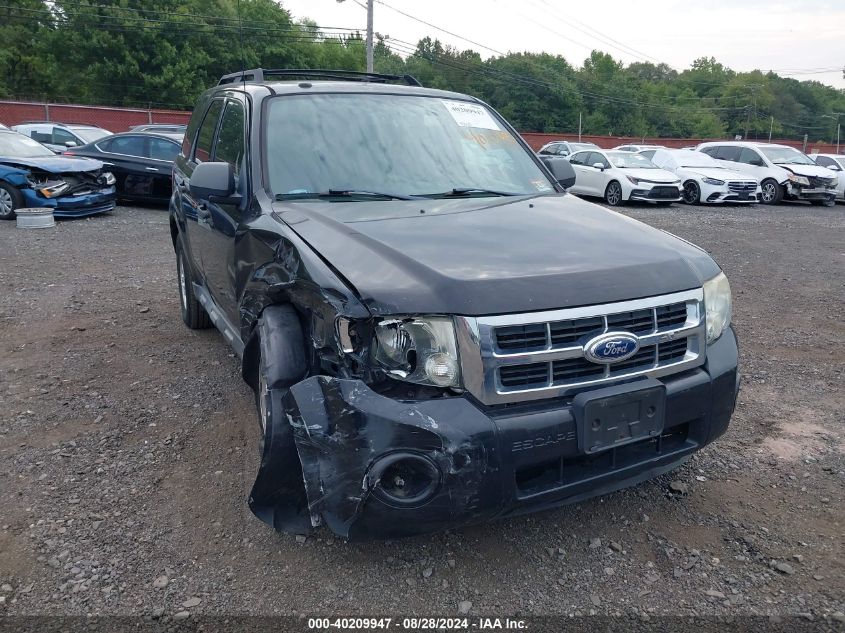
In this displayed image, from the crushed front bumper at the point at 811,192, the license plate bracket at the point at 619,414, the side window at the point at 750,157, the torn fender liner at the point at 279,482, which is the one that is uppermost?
the side window at the point at 750,157

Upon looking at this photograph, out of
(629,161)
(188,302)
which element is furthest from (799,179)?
(188,302)

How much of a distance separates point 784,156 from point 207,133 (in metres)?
19.0

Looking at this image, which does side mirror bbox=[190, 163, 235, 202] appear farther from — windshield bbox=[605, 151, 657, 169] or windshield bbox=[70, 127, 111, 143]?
windshield bbox=[70, 127, 111, 143]

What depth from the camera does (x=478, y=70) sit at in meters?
68.0

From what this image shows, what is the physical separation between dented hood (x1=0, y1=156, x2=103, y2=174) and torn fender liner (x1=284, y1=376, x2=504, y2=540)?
10.8 meters

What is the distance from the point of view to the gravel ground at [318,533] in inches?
102

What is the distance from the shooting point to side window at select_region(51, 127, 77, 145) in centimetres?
1952

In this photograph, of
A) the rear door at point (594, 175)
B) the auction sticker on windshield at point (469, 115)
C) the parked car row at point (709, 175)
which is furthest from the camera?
the rear door at point (594, 175)

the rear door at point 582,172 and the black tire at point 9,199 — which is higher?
the rear door at point 582,172

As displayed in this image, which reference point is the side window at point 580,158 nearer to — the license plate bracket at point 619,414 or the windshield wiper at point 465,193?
the windshield wiper at point 465,193

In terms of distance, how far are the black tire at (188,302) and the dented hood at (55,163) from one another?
7.01 m

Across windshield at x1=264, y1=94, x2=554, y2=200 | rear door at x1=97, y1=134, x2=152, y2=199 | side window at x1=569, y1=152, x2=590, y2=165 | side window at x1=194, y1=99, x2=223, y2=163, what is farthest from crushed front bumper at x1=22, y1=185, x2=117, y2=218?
side window at x1=569, y1=152, x2=590, y2=165

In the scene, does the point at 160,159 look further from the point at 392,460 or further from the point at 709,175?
the point at 709,175

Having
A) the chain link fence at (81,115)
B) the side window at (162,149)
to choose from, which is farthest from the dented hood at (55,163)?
the chain link fence at (81,115)
